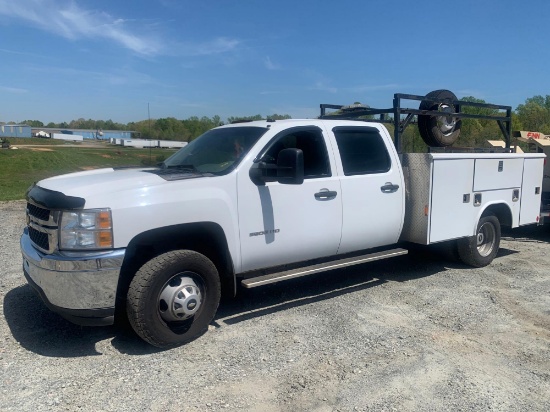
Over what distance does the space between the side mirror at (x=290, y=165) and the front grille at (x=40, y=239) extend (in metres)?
2.08

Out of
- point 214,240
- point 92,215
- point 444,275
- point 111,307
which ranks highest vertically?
point 92,215

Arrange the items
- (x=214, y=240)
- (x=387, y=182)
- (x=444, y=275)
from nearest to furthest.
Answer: (x=214, y=240)
(x=387, y=182)
(x=444, y=275)

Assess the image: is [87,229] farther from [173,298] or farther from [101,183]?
[173,298]

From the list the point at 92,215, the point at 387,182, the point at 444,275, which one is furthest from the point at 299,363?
the point at 444,275

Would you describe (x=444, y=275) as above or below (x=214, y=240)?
below

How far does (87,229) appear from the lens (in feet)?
12.8

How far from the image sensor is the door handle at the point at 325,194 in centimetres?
518

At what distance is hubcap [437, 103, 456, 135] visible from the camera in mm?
7184

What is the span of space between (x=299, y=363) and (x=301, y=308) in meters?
1.33

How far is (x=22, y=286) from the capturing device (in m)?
5.93

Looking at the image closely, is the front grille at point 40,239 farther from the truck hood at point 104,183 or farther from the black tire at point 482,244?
the black tire at point 482,244

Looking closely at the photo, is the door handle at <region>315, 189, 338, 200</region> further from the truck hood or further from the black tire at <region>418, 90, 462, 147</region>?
the black tire at <region>418, 90, 462, 147</region>

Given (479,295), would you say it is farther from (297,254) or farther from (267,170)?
(267,170)

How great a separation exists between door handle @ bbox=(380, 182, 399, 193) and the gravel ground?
1.23m
